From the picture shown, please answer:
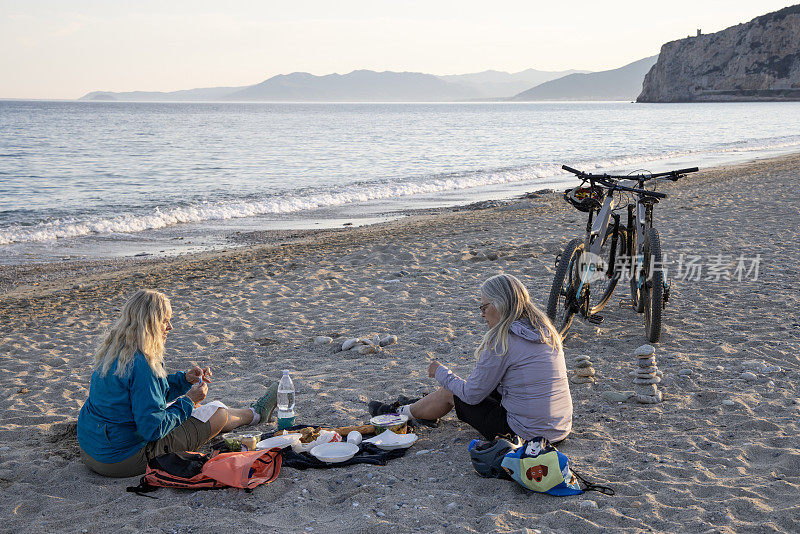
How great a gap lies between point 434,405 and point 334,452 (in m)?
0.83

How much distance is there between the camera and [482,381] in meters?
4.35

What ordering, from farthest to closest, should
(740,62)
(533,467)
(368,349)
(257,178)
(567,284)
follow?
(740,62)
(257,178)
(368,349)
(567,284)
(533,467)

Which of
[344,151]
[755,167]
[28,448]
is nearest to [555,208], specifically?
[755,167]

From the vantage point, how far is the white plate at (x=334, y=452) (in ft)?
14.1

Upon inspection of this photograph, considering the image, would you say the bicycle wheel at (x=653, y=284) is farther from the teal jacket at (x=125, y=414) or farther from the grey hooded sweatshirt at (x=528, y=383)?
the teal jacket at (x=125, y=414)

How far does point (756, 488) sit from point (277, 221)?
48.0 feet

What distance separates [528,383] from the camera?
168 inches

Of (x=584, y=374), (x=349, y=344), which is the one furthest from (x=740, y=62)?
(x=584, y=374)

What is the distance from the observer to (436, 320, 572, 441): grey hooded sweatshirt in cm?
424

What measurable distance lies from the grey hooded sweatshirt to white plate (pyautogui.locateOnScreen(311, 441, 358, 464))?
0.80 metres

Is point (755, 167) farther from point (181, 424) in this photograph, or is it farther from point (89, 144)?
point (89, 144)

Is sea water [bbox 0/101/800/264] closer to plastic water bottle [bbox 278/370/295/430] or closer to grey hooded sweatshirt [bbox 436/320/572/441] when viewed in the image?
plastic water bottle [bbox 278/370/295/430]

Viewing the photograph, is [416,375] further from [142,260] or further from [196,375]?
[142,260]

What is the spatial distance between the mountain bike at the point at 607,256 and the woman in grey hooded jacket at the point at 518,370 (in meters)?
1.80
